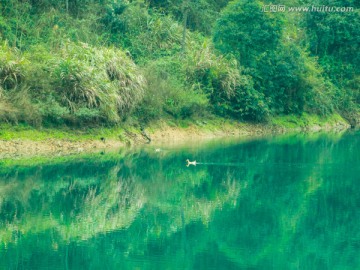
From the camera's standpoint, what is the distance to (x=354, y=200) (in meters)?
19.5

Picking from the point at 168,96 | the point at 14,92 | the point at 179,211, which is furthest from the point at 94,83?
the point at 179,211

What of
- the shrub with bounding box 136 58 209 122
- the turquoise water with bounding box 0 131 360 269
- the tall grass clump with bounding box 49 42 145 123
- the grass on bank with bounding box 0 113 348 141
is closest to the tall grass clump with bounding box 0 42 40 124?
the grass on bank with bounding box 0 113 348 141

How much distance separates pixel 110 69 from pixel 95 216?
15.1 m

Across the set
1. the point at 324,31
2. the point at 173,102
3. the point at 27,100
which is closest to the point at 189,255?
the point at 27,100

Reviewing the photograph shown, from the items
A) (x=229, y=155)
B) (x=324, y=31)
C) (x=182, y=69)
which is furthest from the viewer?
(x=324, y=31)

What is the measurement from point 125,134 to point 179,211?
13.9 m

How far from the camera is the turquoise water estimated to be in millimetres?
12930

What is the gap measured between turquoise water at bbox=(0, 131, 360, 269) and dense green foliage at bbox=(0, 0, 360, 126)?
351 centimetres

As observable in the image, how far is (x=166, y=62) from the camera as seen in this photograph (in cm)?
3784

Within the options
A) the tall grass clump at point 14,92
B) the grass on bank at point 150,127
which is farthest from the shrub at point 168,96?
the tall grass clump at point 14,92

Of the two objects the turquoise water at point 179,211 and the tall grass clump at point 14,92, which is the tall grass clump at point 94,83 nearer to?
the tall grass clump at point 14,92

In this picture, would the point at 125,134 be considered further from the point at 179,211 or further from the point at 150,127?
the point at 179,211

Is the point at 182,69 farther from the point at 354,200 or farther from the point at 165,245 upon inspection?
the point at 165,245

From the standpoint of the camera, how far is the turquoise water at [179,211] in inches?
509
